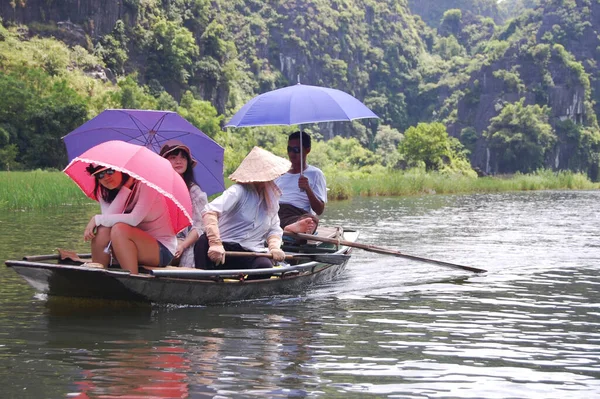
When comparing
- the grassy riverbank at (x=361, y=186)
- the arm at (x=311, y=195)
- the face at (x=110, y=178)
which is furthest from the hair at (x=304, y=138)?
the grassy riverbank at (x=361, y=186)

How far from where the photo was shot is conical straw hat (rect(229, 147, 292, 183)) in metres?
7.13

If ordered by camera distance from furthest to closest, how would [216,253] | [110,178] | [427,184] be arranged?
[427,184] → [216,253] → [110,178]

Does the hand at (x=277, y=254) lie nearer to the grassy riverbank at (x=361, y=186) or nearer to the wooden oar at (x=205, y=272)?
the wooden oar at (x=205, y=272)

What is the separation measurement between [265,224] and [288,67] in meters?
86.9

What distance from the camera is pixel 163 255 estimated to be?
691 cm

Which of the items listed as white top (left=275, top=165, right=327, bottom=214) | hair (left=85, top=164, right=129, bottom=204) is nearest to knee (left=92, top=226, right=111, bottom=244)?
hair (left=85, top=164, right=129, bottom=204)

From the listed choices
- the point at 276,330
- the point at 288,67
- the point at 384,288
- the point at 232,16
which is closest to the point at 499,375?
the point at 276,330

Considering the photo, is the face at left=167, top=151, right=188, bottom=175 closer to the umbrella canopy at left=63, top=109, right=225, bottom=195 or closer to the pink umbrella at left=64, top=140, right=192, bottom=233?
the pink umbrella at left=64, top=140, right=192, bottom=233

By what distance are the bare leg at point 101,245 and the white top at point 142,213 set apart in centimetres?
6

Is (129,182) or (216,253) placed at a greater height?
(129,182)

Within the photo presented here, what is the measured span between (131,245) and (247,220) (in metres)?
1.17

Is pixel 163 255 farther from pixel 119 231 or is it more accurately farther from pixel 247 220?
pixel 247 220

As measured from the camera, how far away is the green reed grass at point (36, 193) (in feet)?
59.3

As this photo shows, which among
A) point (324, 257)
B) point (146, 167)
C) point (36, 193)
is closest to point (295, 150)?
point (324, 257)
